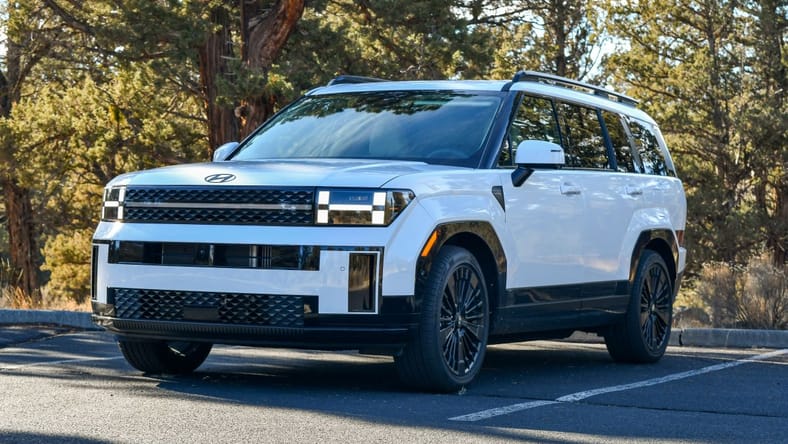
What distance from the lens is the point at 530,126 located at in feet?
28.6

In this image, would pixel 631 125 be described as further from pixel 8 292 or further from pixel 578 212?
pixel 8 292

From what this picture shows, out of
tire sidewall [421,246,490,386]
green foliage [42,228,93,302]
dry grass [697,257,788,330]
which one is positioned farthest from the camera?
green foliage [42,228,93,302]

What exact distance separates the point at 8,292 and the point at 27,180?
13180 mm

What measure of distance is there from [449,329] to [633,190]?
2.88 meters

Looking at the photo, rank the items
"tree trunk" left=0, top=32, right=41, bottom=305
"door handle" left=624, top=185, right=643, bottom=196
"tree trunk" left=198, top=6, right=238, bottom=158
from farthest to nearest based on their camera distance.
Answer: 1. "tree trunk" left=0, top=32, right=41, bottom=305
2. "tree trunk" left=198, top=6, right=238, bottom=158
3. "door handle" left=624, top=185, right=643, bottom=196

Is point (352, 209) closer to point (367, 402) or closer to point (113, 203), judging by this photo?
point (367, 402)

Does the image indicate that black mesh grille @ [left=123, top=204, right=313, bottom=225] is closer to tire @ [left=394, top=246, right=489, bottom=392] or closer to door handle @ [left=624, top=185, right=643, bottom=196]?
tire @ [left=394, top=246, right=489, bottom=392]

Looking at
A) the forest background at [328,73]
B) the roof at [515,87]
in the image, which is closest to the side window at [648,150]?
the roof at [515,87]

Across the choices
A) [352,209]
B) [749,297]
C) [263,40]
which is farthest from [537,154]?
[263,40]

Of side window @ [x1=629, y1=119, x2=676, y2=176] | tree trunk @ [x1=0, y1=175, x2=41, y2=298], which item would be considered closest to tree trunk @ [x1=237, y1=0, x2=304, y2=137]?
side window @ [x1=629, y1=119, x2=676, y2=176]

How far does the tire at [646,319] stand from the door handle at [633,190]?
0.49 metres

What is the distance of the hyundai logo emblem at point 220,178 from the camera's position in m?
7.28

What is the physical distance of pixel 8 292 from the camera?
63.3ft

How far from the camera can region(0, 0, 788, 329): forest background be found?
78.9ft
